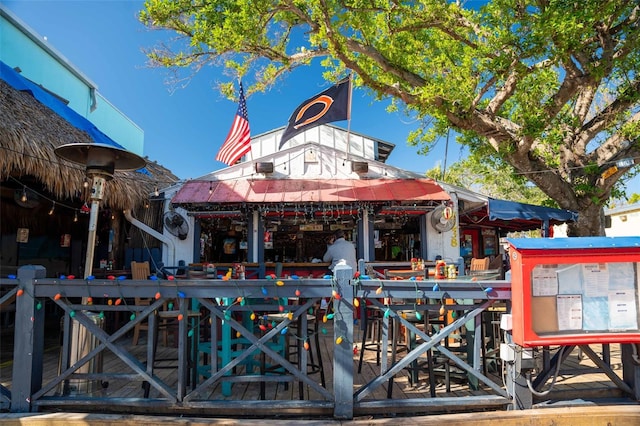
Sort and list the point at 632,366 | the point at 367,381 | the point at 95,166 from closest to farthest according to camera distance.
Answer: the point at 632,366, the point at 95,166, the point at 367,381

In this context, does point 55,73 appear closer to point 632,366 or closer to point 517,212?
point 517,212

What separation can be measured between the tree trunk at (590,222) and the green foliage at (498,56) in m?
0.02

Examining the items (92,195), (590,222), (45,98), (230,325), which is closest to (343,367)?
(230,325)

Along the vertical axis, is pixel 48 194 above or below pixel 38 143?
below

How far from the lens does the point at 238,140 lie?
29.0 ft

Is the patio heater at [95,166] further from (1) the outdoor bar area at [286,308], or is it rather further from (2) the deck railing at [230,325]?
(2) the deck railing at [230,325]

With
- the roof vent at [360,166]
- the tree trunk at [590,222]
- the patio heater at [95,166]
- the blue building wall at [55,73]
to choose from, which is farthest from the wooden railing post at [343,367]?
the blue building wall at [55,73]

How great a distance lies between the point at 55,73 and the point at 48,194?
6335 mm

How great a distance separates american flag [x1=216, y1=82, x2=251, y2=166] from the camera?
343 inches

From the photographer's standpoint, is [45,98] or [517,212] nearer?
[45,98]

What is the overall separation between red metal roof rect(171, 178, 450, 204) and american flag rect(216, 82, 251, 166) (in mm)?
752

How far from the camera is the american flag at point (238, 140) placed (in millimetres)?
8703

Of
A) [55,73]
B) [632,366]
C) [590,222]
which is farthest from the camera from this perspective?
[55,73]

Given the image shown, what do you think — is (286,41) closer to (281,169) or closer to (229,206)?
(281,169)
